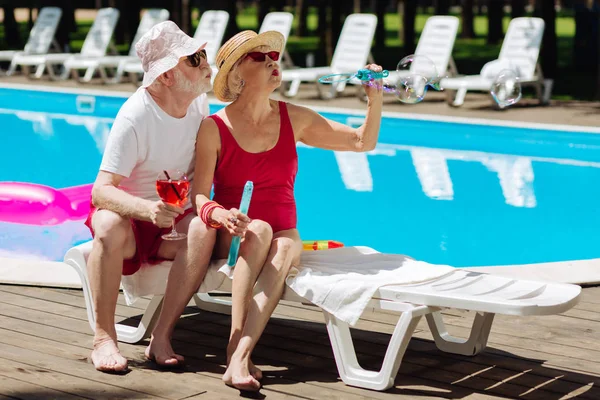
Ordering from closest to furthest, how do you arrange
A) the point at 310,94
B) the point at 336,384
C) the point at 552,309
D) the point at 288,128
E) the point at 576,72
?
1. the point at 552,309
2. the point at 336,384
3. the point at 288,128
4. the point at 310,94
5. the point at 576,72

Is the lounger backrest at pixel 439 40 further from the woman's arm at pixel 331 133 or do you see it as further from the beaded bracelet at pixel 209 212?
the beaded bracelet at pixel 209 212

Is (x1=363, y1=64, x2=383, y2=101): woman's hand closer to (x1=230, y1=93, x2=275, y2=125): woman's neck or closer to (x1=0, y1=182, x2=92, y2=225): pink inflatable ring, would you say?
(x1=230, y1=93, x2=275, y2=125): woman's neck

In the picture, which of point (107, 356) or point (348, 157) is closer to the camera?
point (107, 356)

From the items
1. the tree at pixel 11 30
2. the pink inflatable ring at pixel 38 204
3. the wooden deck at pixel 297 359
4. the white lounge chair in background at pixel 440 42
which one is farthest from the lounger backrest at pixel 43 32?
the wooden deck at pixel 297 359

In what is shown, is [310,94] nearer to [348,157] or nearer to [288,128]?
[348,157]

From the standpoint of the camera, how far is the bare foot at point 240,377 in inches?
151

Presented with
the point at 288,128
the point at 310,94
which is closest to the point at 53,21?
the point at 310,94

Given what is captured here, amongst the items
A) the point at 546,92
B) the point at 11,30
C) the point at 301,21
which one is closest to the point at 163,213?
the point at 546,92

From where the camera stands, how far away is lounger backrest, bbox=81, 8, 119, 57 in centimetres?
1817

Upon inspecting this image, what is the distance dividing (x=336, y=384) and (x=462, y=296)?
564mm

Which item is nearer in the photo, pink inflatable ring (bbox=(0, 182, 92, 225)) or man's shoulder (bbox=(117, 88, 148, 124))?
man's shoulder (bbox=(117, 88, 148, 124))

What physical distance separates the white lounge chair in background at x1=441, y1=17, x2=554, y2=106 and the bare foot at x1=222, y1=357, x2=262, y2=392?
991cm

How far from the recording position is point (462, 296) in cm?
383

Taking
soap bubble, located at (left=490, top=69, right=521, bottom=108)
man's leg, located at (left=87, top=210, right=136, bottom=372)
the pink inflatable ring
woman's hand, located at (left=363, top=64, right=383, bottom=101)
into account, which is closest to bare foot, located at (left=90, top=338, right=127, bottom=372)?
man's leg, located at (left=87, top=210, right=136, bottom=372)
